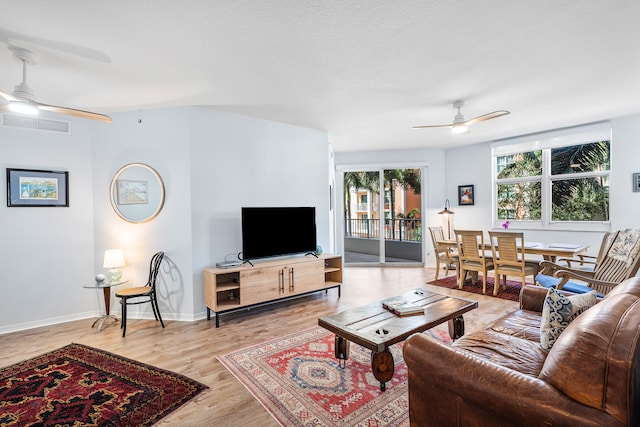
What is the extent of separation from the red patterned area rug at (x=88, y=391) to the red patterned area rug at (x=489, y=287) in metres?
4.17

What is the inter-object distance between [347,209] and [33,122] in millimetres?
5569

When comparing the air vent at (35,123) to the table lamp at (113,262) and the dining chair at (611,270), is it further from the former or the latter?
the dining chair at (611,270)

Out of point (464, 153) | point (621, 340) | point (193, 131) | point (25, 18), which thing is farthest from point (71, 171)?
point (464, 153)

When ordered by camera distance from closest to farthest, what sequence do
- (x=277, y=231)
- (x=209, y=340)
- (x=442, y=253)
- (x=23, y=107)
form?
(x=23, y=107) < (x=209, y=340) < (x=277, y=231) < (x=442, y=253)

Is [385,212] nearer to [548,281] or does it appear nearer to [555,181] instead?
[555,181]

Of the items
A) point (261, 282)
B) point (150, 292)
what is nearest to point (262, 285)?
point (261, 282)

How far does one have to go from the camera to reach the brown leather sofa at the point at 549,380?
42.2 inches

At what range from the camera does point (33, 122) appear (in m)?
3.61

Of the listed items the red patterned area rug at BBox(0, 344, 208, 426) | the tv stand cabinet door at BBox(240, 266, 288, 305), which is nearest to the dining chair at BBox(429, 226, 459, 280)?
the tv stand cabinet door at BBox(240, 266, 288, 305)

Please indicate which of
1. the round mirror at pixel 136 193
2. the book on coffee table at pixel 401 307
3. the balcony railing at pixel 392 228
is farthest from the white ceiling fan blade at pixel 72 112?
the balcony railing at pixel 392 228

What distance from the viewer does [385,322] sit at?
95.0 inches

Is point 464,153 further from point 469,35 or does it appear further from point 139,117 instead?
point 139,117

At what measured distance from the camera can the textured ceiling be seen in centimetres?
196

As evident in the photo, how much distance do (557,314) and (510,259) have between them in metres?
3.09
